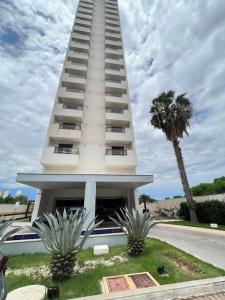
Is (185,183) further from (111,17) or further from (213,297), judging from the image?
(111,17)

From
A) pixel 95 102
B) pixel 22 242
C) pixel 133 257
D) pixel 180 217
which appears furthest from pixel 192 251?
pixel 95 102

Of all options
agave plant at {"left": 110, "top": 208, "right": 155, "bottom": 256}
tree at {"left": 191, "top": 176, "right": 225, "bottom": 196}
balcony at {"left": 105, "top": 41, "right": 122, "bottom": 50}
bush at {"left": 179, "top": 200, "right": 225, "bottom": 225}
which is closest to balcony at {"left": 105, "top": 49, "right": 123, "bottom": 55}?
balcony at {"left": 105, "top": 41, "right": 122, "bottom": 50}

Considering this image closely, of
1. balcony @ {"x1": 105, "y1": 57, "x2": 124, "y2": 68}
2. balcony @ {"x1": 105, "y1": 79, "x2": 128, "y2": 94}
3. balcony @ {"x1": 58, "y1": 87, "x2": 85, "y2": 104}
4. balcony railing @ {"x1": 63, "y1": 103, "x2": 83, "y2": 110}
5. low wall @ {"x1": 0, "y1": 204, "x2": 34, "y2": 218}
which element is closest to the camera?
balcony @ {"x1": 58, "y1": 87, "x2": 85, "y2": 104}

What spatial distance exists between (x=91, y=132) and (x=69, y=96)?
19.3 feet

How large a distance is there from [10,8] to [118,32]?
2164 cm

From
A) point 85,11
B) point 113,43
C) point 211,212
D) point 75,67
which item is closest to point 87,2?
point 85,11

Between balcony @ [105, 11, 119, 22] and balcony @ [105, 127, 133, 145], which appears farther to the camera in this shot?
balcony @ [105, 11, 119, 22]

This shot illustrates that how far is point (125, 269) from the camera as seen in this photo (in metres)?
6.30

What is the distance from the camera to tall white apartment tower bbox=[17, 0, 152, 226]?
19719 millimetres

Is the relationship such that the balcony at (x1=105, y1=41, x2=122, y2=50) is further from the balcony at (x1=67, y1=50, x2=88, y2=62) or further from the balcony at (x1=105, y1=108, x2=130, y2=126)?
the balcony at (x1=105, y1=108, x2=130, y2=126)

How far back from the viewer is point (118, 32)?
32.2m

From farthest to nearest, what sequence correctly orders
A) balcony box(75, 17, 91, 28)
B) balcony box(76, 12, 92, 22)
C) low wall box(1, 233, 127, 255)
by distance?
balcony box(76, 12, 92, 22), balcony box(75, 17, 91, 28), low wall box(1, 233, 127, 255)

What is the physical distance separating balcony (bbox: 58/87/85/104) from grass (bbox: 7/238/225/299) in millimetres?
19710

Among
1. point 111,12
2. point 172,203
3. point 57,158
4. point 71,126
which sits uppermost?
point 111,12
